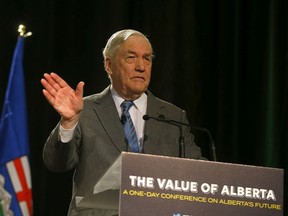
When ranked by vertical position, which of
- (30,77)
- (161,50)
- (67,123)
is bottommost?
(67,123)

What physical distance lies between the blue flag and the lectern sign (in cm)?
59

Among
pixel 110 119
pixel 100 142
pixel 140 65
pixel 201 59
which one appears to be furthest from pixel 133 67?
pixel 201 59

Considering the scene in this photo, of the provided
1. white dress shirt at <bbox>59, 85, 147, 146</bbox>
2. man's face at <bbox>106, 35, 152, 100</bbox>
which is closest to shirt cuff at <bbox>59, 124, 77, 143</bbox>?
white dress shirt at <bbox>59, 85, 147, 146</bbox>

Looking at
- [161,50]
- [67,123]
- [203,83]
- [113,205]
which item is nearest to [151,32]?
→ [161,50]

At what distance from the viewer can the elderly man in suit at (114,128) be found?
2967mm

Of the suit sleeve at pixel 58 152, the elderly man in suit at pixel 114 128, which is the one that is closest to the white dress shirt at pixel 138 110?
the elderly man in suit at pixel 114 128

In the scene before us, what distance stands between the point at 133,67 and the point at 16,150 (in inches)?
38.6

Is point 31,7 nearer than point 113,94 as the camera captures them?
No

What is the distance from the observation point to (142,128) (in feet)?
11.1

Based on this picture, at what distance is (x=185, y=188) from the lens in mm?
2279

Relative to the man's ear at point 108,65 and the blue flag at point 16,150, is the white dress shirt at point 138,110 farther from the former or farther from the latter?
the blue flag at point 16,150

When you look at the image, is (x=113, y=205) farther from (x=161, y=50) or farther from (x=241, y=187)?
(x=161, y=50)

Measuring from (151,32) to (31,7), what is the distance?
0.90 m

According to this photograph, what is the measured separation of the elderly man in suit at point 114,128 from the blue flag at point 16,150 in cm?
20
